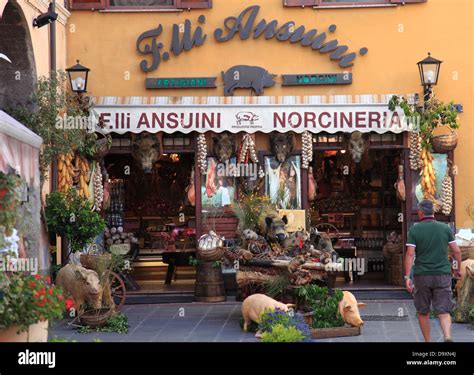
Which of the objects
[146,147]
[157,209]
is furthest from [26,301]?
[157,209]

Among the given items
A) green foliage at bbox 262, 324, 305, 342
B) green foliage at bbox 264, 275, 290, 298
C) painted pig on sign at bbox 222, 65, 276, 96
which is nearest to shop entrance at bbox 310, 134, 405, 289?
painted pig on sign at bbox 222, 65, 276, 96

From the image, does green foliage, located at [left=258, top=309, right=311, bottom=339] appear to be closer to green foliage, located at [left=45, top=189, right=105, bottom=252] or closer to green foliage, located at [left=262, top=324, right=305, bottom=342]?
green foliage, located at [left=262, top=324, right=305, bottom=342]

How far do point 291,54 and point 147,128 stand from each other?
9.52ft

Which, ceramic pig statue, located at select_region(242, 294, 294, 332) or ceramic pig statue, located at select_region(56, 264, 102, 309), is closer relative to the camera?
ceramic pig statue, located at select_region(242, 294, 294, 332)

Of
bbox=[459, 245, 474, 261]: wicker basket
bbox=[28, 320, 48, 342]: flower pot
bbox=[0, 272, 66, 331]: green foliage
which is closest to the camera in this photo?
bbox=[0, 272, 66, 331]: green foliage

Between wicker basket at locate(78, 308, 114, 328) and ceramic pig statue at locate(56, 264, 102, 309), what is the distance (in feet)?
0.45

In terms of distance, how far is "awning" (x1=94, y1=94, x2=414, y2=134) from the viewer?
16.0m

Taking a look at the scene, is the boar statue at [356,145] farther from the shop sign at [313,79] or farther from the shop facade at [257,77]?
the shop sign at [313,79]

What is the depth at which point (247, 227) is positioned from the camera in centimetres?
1459

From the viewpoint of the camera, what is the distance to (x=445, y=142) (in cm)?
1578
